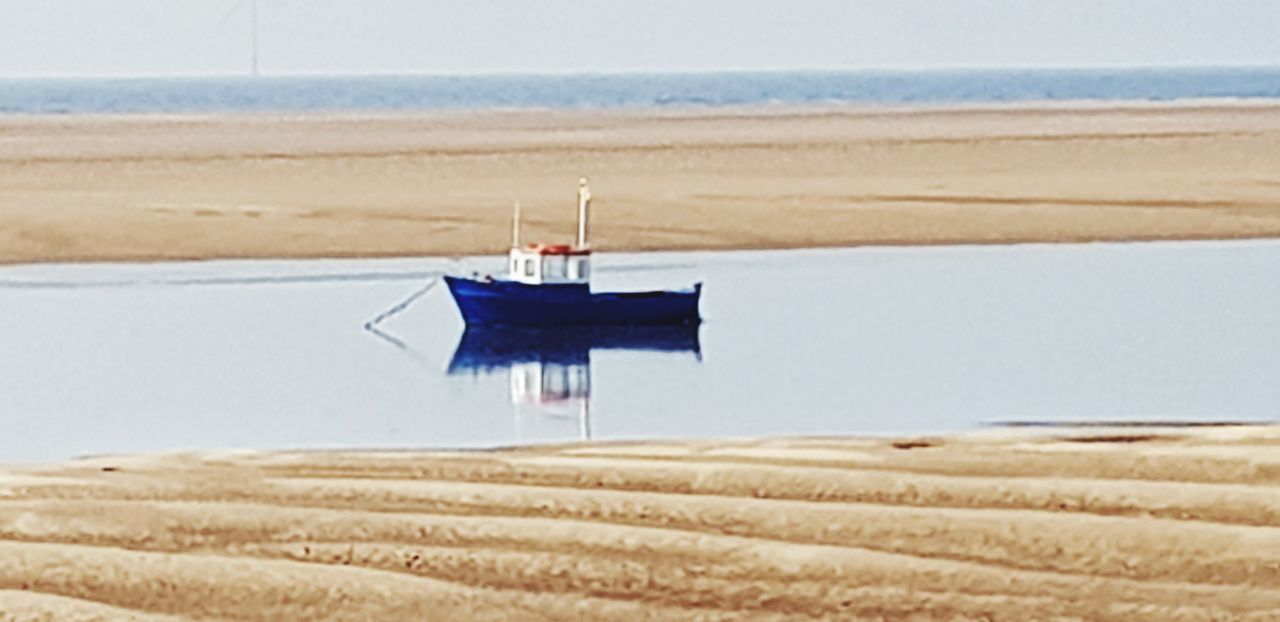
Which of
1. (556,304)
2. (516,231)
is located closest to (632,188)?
(516,231)

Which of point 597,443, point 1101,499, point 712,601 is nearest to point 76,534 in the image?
point 712,601

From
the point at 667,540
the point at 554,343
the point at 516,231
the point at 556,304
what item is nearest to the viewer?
the point at 667,540

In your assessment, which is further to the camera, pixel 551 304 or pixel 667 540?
pixel 551 304

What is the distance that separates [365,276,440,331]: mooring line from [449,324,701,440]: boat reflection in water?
707 mm

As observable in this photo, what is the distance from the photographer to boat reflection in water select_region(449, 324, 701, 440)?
13938 mm

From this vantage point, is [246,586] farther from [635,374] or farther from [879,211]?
[879,211]

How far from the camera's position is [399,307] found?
20.6 meters

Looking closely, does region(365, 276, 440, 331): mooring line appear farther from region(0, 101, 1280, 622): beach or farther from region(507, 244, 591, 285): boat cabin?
region(507, 244, 591, 285): boat cabin

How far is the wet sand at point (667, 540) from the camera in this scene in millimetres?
5457

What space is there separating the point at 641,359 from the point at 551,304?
223 centimetres

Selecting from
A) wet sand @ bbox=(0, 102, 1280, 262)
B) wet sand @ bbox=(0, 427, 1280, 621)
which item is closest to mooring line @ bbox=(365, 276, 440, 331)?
wet sand @ bbox=(0, 102, 1280, 262)

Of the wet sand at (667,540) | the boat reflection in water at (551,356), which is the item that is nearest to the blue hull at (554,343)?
the boat reflection in water at (551,356)

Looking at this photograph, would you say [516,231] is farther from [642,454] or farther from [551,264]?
[642,454]

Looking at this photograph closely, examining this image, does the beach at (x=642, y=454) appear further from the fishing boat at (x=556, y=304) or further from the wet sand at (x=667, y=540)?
the fishing boat at (x=556, y=304)
